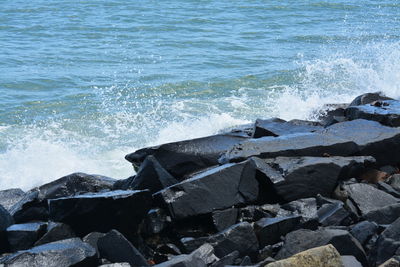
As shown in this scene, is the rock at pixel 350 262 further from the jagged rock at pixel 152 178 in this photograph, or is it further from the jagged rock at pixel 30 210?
the jagged rock at pixel 30 210

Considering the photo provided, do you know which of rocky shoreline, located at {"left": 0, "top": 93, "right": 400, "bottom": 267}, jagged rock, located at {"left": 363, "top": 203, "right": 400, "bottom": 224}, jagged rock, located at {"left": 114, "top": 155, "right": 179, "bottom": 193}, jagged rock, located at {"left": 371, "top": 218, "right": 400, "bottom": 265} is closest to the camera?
jagged rock, located at {"left": 371, "top": 218, "right": 400, "bottom": 265}

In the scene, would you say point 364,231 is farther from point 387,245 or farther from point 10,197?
point 10,197

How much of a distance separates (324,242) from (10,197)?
3576mm

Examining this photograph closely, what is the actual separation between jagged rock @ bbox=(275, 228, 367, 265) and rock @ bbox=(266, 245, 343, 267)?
0.42m

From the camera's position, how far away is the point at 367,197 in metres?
5.97

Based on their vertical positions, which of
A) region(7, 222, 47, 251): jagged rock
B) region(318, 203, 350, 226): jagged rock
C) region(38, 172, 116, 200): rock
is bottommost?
region(38, 172, 116, 200): rock

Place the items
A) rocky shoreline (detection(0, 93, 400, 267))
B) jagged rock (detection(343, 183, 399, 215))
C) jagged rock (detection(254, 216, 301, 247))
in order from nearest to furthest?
rocky shoreline (detection(0, 93, 400, 267)) < jagged rock (detection(254, 216, 301, 247)) < jagged rock (detection(343, 183, 399, 215))

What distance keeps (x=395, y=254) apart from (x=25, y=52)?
46.1 ft

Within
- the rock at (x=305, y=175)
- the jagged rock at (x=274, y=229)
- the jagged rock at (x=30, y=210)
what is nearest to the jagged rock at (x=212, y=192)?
the rock at (x=305, y=175)

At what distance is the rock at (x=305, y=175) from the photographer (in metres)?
6.01

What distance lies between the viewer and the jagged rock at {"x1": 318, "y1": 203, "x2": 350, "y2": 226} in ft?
18.2

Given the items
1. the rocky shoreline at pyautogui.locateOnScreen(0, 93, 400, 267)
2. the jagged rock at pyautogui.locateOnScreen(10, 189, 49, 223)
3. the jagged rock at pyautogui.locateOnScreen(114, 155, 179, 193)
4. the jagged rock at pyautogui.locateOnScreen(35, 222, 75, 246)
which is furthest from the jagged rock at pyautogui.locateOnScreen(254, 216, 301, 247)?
the jagged rock at pyautogui.locateOnScreen(10, 189, 49, 223)

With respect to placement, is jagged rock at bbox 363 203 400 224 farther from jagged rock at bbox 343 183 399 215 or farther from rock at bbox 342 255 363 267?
rock at bbox 342 255 363 267

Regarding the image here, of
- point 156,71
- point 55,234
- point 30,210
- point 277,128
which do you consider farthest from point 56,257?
point 156,71
